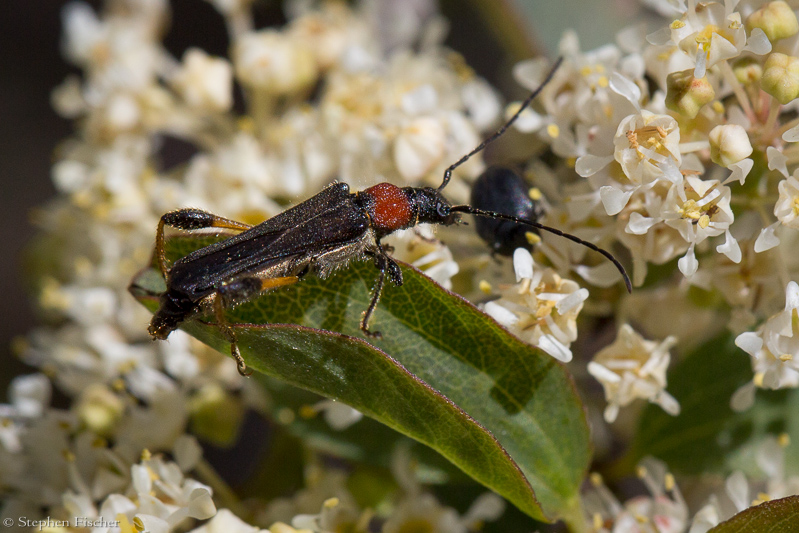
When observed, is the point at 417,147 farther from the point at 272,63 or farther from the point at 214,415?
the point at 214,415

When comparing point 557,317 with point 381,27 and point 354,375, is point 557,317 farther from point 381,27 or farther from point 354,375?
point 381,27

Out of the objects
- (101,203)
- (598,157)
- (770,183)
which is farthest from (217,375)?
(770,183)

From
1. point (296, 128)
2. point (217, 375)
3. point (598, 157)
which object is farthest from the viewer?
point (296, 128)

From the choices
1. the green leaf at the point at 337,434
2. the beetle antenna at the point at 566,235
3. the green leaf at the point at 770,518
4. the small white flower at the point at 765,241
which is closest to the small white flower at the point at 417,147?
the beetle antenna at the point at 566,235

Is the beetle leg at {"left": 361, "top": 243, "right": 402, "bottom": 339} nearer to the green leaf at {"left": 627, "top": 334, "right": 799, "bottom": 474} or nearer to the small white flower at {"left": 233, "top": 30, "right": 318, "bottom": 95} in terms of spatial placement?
the green leaf at {"left": 627, "top": 334, "right": 799, "bottom": 474}

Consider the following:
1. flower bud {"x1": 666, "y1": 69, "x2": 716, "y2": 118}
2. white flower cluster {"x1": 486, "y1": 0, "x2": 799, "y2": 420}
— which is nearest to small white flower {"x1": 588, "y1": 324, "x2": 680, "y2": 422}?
white flower cluster {"x1": 486, "y1": 0, "x2": 799, "y2": 420}

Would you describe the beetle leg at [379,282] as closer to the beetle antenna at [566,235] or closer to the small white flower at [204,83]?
the beetle antenna at [566,235]
